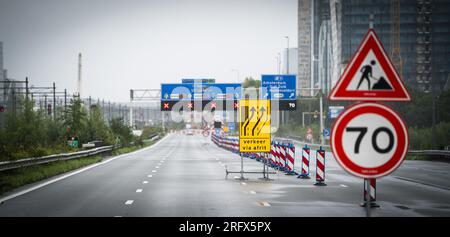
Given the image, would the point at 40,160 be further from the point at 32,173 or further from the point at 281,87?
the point at 281,87

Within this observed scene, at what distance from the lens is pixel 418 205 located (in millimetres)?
16625

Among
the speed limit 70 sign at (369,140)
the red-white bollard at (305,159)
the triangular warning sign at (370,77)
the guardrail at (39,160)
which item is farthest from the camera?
the red-white bollard at (305,159)

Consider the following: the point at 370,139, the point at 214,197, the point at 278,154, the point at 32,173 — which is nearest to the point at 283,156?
the point at 278,154

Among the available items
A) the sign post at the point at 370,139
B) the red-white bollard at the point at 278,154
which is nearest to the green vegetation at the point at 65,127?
the red-white bollard at the point at 278,154

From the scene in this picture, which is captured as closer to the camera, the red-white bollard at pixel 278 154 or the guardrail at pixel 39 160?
the guardrail at pixel 39 160

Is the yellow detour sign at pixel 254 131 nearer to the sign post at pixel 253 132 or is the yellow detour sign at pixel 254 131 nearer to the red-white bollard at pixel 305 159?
the sign post at pixel 253 132

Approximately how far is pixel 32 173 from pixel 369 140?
20697 millimetres

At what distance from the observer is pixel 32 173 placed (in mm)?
25344

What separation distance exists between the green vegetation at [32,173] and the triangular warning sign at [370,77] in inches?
587

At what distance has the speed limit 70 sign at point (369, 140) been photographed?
634 centimetres

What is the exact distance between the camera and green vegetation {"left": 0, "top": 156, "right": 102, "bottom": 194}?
21.5 metres
